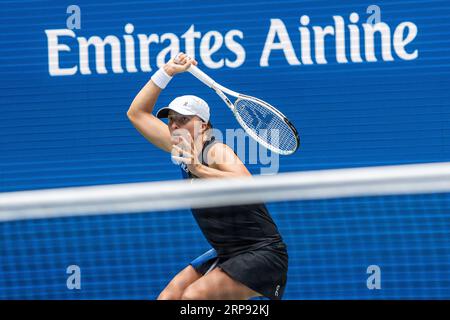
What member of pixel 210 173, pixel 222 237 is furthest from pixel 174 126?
pixel 222 237

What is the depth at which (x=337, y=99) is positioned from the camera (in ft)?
22.1

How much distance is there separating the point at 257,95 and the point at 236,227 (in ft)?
7.57

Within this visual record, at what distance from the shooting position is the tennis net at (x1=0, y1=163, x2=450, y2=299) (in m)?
3.85

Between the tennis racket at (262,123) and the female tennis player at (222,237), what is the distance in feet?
1.40

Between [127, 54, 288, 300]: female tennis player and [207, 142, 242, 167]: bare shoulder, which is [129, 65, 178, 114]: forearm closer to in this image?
[127, 54, 288, 300]: female tennis player

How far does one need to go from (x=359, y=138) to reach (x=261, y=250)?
2225 mm

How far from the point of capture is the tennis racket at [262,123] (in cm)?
534

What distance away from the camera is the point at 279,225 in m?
6.27

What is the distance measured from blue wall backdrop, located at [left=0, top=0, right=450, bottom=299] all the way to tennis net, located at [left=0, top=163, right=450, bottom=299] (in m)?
0.03

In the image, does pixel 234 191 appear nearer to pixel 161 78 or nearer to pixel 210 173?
pixel 210 173

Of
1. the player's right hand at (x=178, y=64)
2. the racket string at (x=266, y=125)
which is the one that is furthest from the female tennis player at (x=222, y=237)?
the racket string at (x=266, y=125)

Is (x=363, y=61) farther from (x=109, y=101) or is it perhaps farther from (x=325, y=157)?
(x=109, y=101)

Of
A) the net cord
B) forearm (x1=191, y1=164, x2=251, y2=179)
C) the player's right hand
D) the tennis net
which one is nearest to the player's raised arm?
the player's right hand
